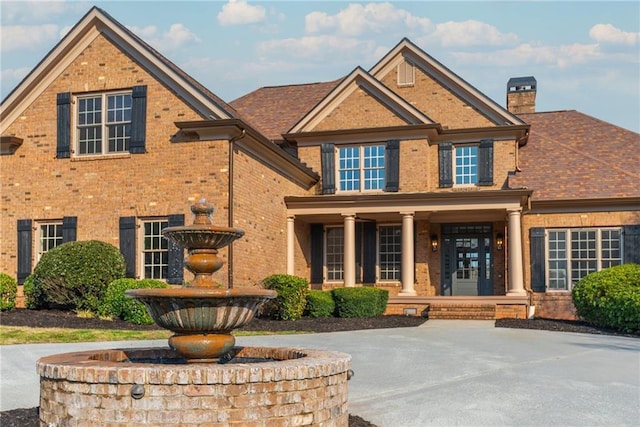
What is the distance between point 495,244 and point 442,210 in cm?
315

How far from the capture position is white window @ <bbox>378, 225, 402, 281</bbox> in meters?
23.7

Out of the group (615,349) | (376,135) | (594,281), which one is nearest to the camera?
(615,349)

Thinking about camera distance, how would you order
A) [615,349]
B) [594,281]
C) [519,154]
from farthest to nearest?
[519,154] → [594,281] → [615,349]

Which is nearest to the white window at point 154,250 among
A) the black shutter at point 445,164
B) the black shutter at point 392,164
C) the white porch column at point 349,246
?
the white porch column at point 349,246

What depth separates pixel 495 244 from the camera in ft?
77.9

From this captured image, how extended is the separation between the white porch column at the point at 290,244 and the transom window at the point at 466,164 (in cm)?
589

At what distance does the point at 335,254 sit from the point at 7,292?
10.4m

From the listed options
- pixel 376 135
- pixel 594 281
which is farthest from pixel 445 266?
pixel 594 281

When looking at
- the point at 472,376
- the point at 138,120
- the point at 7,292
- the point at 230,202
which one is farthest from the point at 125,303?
the point at 472,376

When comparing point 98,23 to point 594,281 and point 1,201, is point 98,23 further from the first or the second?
point 594,281

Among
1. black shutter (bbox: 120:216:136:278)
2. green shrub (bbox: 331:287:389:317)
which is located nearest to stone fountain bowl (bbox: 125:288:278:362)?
black shutter (bbox: 120:216:136:278)

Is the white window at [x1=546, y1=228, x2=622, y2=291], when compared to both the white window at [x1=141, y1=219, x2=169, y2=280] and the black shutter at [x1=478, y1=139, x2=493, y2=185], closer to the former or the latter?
the black shutter at [x1=478, y1=139, x2=493, y2=185]

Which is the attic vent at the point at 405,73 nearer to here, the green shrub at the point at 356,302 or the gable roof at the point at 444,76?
the gable roof at the point at 444,76

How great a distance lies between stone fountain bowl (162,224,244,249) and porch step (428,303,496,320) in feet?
44.3
